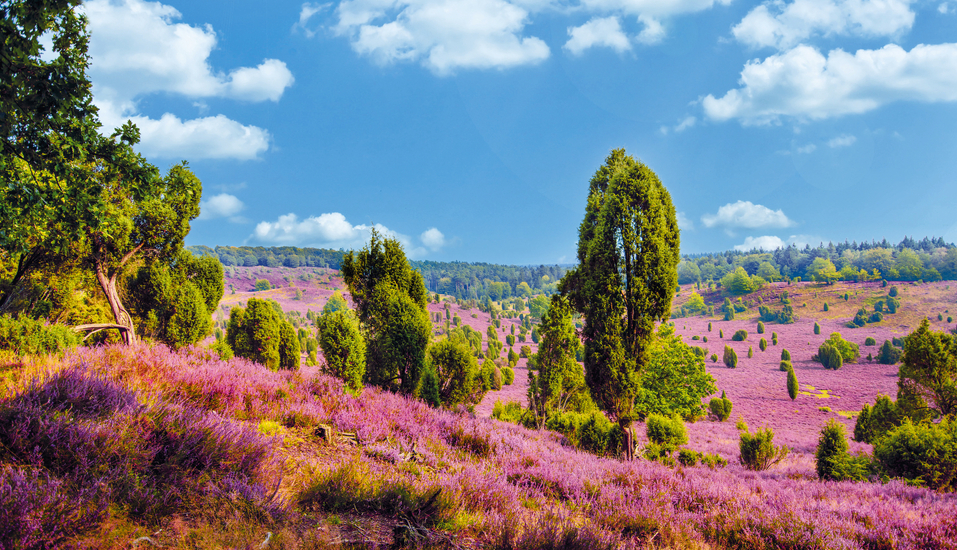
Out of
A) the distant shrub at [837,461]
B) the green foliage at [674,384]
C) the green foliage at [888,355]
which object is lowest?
the green foliage at [888,355]

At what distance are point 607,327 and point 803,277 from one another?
8592 inches

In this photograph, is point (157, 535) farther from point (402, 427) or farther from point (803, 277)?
point (803, 277)

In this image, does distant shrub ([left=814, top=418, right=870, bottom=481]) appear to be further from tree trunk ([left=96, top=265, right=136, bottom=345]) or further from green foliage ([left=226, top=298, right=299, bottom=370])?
green foliage ([left=226, top=298, right=299, bottom=370])

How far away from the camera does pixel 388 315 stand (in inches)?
545

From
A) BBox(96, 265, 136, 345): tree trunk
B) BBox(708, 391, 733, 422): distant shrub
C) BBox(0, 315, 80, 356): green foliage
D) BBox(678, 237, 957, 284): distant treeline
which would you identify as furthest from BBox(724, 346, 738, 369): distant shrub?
BBox(678, 237, 957, 284): distant treeline

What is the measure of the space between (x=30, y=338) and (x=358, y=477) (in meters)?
7.91

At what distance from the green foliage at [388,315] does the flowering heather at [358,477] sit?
6.06 m

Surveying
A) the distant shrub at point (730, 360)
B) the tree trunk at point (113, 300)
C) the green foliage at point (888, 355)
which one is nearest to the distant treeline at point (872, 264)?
the green foliage at point (888, 355)

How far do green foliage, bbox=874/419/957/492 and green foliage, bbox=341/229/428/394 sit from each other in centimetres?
1410

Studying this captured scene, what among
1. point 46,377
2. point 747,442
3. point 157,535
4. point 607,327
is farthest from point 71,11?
point 747,442

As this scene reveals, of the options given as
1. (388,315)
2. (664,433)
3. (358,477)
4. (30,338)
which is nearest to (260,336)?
(388,315)

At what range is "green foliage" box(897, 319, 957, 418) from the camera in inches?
610

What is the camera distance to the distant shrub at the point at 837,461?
452 inches

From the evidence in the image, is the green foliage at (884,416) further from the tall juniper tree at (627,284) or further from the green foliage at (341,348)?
the green foliage at (341,348)
